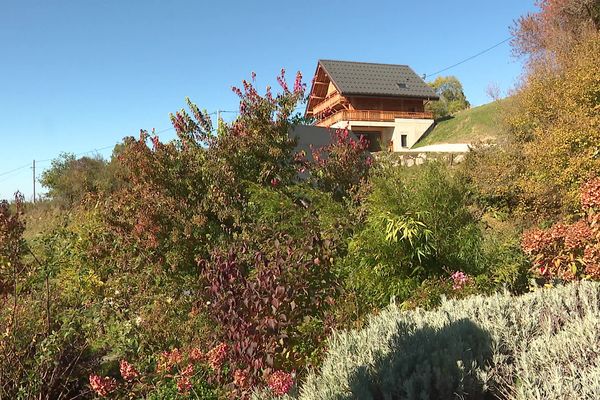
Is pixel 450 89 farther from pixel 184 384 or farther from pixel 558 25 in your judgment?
pixel 184 384

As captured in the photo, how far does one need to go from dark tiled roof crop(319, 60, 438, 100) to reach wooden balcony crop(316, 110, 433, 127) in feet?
4.22

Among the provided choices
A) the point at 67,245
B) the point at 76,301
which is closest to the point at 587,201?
the point at 76,301

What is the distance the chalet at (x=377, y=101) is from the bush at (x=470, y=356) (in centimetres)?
3121

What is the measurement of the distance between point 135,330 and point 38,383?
2.54ft

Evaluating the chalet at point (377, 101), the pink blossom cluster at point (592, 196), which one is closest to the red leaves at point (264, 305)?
the pink blossom cluster at point (592, 196)

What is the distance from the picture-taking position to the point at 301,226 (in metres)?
4.64

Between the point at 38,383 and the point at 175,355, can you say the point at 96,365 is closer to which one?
the point at 38,383

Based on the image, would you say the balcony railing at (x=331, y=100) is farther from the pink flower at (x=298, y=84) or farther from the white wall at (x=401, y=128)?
the pink flower at (x=298, y=84)

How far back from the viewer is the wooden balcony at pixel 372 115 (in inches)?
1329

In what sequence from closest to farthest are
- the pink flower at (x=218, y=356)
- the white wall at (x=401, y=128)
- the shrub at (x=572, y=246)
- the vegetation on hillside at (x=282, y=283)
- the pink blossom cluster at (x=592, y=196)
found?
1. the vegetation on hillside at (x=282, y=283)
2. the pink flower at (x=218, y=356)
3. the shrub at (x=572, y=246)
4. the pink blossom cluster at (x=592, y=196)
5. the white wall at (x=401, y=128)

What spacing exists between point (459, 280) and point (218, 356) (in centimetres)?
238

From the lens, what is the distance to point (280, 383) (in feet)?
8.35

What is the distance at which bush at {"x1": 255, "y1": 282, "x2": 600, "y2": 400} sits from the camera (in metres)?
2.10

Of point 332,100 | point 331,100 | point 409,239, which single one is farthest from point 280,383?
point 331,100
